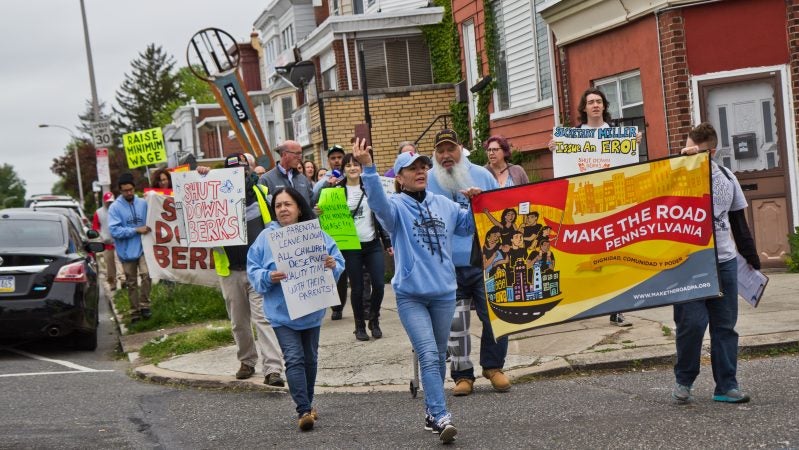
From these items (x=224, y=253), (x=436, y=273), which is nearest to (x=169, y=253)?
(x=224, y=253)

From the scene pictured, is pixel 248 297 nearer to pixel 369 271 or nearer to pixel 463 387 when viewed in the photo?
pixel 369 271

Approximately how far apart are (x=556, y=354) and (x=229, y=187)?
126 inches

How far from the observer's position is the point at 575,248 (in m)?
8.06

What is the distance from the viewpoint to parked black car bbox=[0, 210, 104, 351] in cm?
1259

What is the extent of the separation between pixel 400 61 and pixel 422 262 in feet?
84.4

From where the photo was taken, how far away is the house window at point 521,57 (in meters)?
19.6

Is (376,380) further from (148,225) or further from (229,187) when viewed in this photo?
(148,225)

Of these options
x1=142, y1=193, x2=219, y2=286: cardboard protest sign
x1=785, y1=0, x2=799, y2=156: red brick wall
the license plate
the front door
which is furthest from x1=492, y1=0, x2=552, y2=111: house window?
the license plate

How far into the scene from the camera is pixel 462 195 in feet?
27.5

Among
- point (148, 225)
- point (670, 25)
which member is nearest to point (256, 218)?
point (148, 225)

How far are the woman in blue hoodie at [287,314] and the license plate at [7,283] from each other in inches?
218

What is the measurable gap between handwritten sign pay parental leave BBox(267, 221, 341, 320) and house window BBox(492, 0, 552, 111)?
1166 cm

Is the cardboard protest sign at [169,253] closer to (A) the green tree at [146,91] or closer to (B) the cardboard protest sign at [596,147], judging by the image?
(B) the cardboard protest sign at [596,147]

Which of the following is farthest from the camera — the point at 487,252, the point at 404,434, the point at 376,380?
the point at 376,380
